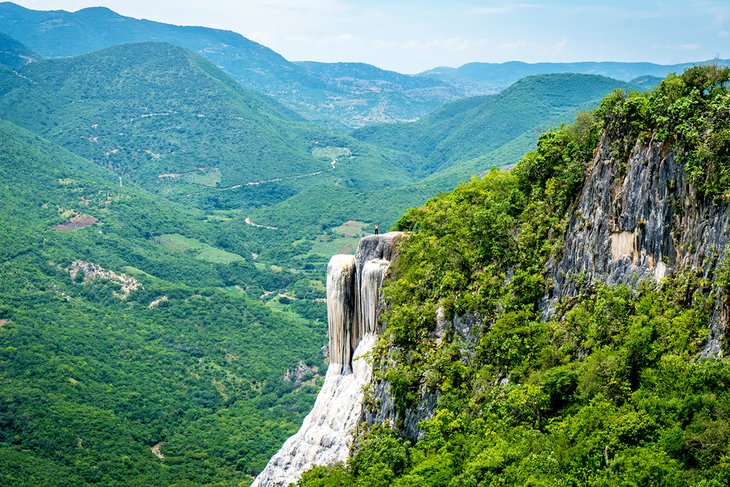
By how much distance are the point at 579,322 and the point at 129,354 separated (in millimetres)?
105694

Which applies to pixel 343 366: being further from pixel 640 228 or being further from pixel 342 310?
pixel 640 228

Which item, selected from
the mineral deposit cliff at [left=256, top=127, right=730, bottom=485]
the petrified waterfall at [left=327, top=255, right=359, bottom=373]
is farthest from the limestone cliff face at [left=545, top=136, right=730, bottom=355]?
the petrified waterfall at [left=327, top=255, right=359, bottom=373]

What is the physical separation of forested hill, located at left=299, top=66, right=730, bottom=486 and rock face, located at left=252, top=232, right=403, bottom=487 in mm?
1490

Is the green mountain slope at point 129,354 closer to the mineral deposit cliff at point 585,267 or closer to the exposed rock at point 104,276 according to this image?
the exposed rock at point 104,276

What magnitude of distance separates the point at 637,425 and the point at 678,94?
42.3 feet

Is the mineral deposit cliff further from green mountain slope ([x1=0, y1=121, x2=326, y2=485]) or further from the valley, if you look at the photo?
green mountain slope ([x1=0, y1=121, x2=326, y2=485])

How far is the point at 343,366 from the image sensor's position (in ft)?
147

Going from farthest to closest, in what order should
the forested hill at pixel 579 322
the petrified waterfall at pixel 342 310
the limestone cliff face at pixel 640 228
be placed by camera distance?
the petrified waterfall at pixel 342 310 → the limestone cliff face at pixel 640 228 → the forested hill at pixel 579 322

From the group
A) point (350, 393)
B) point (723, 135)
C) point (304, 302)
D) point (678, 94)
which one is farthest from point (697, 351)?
point (304, 302)

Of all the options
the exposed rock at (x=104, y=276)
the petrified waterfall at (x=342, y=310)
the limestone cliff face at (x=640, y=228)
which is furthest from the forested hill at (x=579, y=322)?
the exposed rock at (x=104, y=276)

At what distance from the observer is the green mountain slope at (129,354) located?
9194 centimetres

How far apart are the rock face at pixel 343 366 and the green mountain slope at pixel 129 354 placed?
4890 cm

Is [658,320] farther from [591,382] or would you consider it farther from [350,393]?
[350,393]

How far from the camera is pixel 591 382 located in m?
28.7
